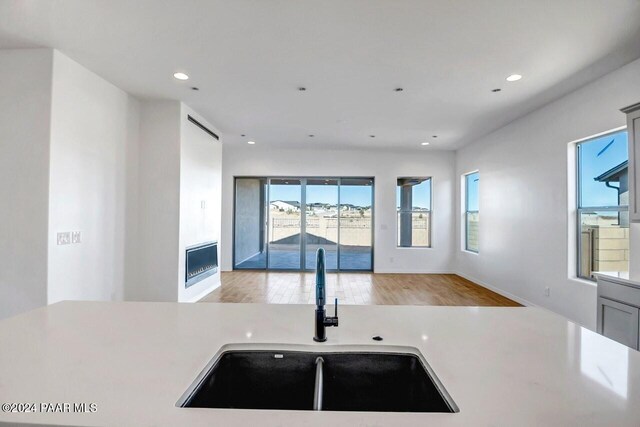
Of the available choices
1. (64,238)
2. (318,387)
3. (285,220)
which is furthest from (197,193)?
(318,387)

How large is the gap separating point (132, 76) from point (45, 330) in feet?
10.4

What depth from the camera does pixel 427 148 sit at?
22.1 ft

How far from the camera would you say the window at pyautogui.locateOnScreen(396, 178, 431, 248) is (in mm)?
7051

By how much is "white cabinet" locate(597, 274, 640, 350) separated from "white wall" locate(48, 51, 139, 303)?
4737 millimetres

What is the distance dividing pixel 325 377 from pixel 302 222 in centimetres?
604

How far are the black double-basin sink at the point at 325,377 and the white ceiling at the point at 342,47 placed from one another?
2.24 m

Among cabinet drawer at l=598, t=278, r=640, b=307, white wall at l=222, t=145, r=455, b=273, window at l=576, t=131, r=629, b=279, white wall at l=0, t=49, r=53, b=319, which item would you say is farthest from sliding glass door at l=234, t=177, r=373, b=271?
cabinet drawer at l=598, t=278, r=640, b=307

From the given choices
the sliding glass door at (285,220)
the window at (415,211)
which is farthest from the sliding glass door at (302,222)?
the window at (415,211)

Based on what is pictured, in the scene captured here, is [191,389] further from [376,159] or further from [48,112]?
[376,159]

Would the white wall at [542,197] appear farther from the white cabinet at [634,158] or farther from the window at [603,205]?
the white cabinet at [634,158]

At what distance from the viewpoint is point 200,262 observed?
4.69m

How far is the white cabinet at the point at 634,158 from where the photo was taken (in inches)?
93.0

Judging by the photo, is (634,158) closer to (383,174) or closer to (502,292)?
(502,292)

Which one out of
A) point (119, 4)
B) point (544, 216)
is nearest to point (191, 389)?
point (119, 4)
